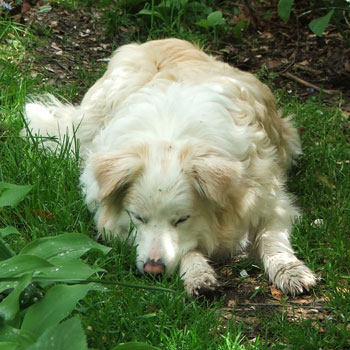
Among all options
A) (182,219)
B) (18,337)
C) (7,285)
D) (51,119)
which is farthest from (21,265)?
(51,119)

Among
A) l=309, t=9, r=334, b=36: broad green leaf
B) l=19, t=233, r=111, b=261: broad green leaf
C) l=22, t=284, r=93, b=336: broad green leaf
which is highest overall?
l=22, t=284, r=93, b=336: broad green leaf

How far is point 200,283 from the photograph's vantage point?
3.59 m

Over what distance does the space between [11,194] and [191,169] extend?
3.33ft

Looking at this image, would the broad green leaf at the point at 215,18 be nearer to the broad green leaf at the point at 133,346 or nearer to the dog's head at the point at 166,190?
the dog's head at the point at 166,190

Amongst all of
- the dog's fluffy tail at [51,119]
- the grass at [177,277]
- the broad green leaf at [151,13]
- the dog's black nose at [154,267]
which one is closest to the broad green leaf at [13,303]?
the grass at [177,277]

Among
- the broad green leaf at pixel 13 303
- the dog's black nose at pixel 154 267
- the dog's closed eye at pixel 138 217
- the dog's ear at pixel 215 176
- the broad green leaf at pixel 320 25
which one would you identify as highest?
the broad green leaf at pixel 13 303

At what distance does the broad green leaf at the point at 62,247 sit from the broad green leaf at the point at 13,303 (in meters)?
0.40

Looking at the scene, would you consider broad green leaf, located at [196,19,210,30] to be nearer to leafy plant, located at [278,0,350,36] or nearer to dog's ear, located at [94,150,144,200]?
leafy plant, located at [278,0,350,36]

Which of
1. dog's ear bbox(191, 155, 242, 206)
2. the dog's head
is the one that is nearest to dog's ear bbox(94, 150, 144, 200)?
the dog's head

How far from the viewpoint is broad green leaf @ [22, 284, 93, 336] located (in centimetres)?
243

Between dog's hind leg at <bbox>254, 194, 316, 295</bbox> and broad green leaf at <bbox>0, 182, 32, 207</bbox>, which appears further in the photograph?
dog's hind leg at <bbox>254, 194, 316, 295</bbox>

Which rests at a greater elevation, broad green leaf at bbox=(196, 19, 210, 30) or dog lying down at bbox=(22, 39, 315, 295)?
dog lying down at bbox=(22, 39, 315, 295)

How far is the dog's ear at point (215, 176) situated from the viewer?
3.66m

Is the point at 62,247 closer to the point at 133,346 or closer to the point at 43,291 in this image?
the point at 43,291
